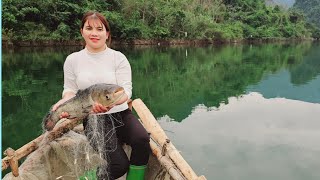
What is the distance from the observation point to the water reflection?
18.1 ft

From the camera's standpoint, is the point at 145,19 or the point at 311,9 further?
the point at 311,9

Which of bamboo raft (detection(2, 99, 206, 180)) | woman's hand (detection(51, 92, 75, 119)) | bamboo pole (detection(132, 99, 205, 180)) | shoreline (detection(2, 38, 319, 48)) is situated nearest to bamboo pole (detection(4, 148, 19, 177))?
bamboo raft (detection(2, 99, 206, 180))

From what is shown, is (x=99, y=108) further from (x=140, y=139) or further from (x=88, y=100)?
(x=140, y=139)

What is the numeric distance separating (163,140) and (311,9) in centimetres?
8384

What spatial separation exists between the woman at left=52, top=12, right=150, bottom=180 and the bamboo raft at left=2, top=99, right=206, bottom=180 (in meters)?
0.18

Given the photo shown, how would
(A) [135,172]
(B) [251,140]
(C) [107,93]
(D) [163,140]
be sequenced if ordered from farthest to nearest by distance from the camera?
(B) [251,140]
(D) [163,140]
(A) [135,172]
(C) [107,93]

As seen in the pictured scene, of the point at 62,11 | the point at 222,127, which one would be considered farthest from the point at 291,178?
the point at 62,11

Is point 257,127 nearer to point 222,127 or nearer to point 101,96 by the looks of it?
point 222,127

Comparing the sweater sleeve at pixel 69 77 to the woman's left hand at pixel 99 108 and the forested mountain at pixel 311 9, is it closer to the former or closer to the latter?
the woman's left hand at pixel 99 108

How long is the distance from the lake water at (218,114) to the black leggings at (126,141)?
284 cm

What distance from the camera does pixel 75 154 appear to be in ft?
9.98

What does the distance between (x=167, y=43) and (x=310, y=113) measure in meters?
25.7

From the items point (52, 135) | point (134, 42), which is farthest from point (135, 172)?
point (134, 42)

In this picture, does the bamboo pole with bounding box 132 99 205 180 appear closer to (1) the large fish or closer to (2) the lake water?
(1) the large fish
